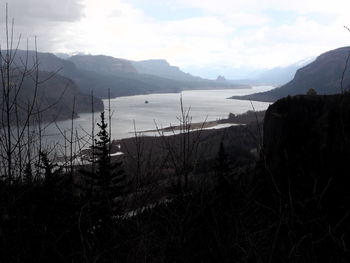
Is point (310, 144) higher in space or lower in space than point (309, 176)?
higher

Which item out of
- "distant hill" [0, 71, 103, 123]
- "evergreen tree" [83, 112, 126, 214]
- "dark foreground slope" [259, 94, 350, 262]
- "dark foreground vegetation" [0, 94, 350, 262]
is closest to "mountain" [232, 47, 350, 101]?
"distant hill" [0, 71, 103, 123]

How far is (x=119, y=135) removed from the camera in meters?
64.4

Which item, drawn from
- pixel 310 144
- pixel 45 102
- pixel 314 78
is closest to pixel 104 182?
pixel 310 144

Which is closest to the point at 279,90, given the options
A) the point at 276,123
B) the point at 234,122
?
the point at 234,122

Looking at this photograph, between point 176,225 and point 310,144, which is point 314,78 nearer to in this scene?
point 310,144

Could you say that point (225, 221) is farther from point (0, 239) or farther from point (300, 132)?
point (300, 132)

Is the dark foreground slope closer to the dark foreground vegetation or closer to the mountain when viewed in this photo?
the dark foreground vegetation

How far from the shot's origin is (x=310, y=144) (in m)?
11.1

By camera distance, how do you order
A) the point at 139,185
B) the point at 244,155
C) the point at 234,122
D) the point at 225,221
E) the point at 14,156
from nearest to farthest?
the point at 139,185 → the point at 225,221 → the point at 14,156 → the point at 244,155 → the point at 234,122

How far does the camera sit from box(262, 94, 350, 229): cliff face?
5.64m

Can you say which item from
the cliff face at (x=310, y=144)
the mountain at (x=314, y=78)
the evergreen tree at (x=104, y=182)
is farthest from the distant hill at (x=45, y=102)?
the mountain at (x=314, y=78)

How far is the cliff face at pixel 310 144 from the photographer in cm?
564

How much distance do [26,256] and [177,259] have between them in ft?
4.83

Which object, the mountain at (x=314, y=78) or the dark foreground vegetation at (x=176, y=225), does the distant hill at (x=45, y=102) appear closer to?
the dark foreground vegetation at (x=176, y=225)
